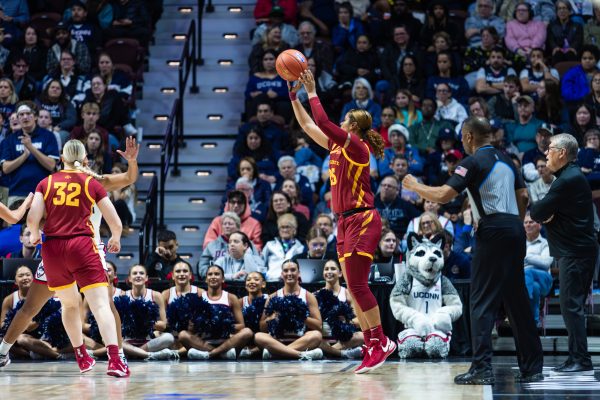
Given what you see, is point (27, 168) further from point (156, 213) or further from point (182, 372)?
point (182, 372)

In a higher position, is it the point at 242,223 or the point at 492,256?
the point at 242,223

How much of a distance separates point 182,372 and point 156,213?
493 cm

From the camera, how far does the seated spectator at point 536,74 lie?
48.4 ft

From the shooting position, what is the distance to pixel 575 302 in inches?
325

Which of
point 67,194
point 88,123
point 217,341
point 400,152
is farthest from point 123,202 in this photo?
point 67,194

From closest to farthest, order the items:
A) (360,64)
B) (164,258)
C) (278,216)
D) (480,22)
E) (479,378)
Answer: (479,378) → (164,258) → (278,216) → (360,64) → (480,22)

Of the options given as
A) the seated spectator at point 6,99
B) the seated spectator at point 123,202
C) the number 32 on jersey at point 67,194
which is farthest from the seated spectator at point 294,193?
the number 32 on jersey at point 67,194

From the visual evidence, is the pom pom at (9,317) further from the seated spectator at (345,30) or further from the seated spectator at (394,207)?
the seated spectator at (345,30)

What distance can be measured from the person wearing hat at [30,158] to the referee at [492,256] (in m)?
7.22

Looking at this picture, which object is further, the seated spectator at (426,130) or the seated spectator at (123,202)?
the seated spectator at (426,130)

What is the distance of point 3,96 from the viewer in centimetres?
1469

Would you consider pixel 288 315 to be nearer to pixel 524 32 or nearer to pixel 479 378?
pixel 479 378

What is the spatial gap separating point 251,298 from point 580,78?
243 inches

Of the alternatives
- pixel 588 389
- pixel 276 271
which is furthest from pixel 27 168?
pixel 588 389
